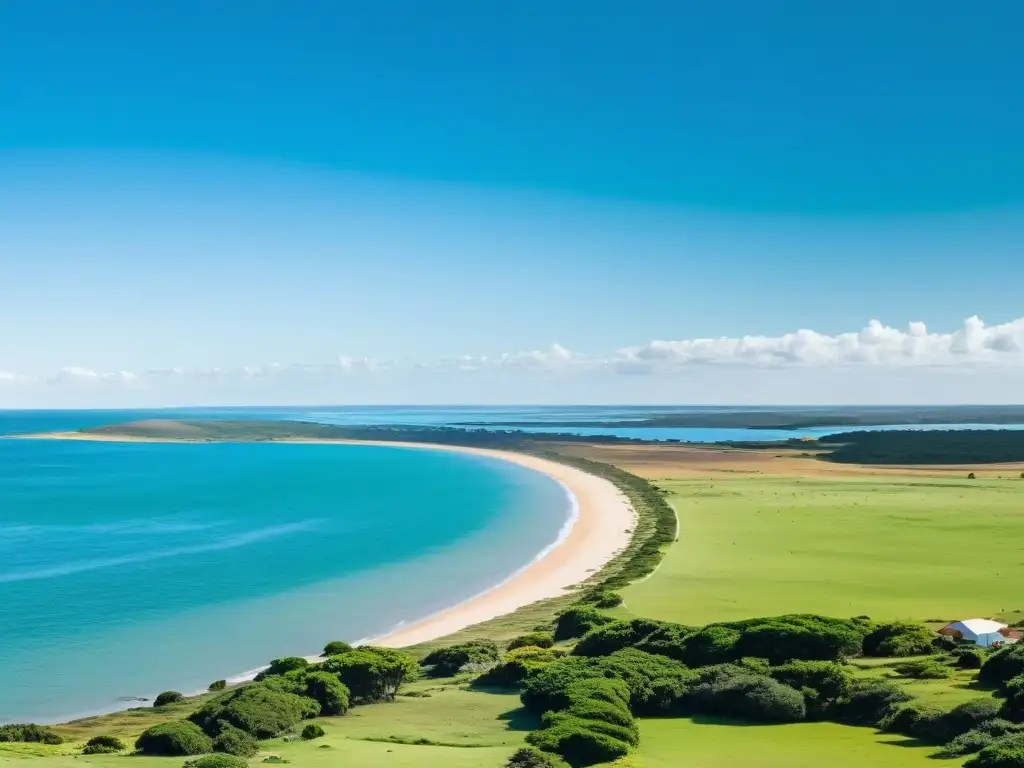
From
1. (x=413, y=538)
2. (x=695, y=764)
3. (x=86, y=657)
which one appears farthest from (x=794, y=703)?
(x=413, y=538)

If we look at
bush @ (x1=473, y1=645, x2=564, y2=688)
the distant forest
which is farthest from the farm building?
the distant forest

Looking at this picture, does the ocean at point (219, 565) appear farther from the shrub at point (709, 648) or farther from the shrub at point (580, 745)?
the shrub at point (580, 745)

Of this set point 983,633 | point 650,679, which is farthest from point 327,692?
point 983,633

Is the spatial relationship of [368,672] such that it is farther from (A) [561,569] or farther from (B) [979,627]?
(A) [561,569]

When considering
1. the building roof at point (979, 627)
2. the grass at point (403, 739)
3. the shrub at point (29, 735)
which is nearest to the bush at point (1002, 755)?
the grass at point (403, 739)

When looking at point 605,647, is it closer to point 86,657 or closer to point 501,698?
point 501,698
